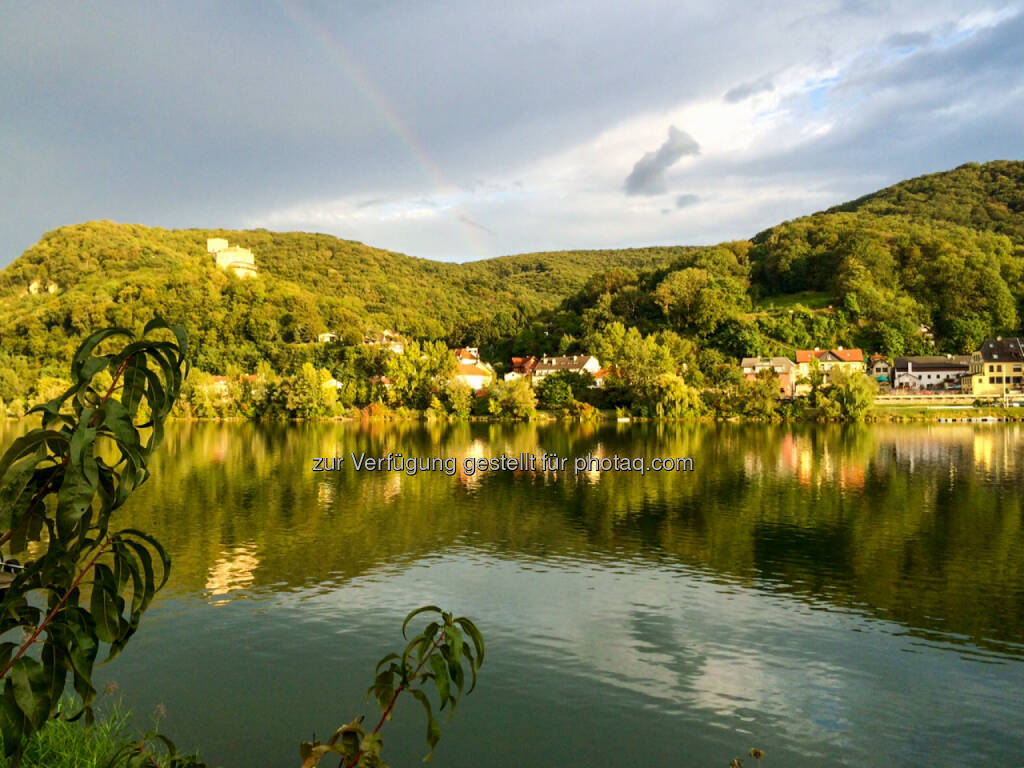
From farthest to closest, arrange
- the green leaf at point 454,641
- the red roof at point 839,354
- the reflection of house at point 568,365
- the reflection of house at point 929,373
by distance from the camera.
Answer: the reflection of house at point 568,365, the red roof at point 839,354, the reflection of house at point 929,373, the green leaf at point 454,641

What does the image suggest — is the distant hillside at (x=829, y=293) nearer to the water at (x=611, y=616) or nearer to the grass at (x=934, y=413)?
the grass at (x=934, y=413)

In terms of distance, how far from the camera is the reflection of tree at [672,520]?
58.2 ft

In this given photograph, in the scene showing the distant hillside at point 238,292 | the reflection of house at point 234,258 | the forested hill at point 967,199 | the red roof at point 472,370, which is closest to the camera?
the red roof at point 472,370

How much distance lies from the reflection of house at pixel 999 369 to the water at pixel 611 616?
238ft

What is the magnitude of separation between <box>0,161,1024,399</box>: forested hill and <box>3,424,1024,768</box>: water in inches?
2648

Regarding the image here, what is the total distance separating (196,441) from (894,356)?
96.0m

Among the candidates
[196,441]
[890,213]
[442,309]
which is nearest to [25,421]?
[196,441]

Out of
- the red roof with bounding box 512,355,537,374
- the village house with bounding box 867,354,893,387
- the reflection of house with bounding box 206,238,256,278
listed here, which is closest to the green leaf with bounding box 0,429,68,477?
the red roof with bounding box 512,355,537,374

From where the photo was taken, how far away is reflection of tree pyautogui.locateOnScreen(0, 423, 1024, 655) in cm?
1775

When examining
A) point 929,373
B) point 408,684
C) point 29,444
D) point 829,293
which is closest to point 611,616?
point 408,684

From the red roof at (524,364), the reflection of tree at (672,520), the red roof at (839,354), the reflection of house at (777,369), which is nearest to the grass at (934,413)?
the reflection of house at (777,369)

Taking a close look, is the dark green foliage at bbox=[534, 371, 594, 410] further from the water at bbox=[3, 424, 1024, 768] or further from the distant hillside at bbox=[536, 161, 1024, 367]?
the water at bbox=[3, 424, 1024, 768]

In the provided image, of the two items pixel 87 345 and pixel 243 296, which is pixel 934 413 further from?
pixel 243 296

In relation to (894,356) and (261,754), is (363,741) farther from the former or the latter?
(894,356)
